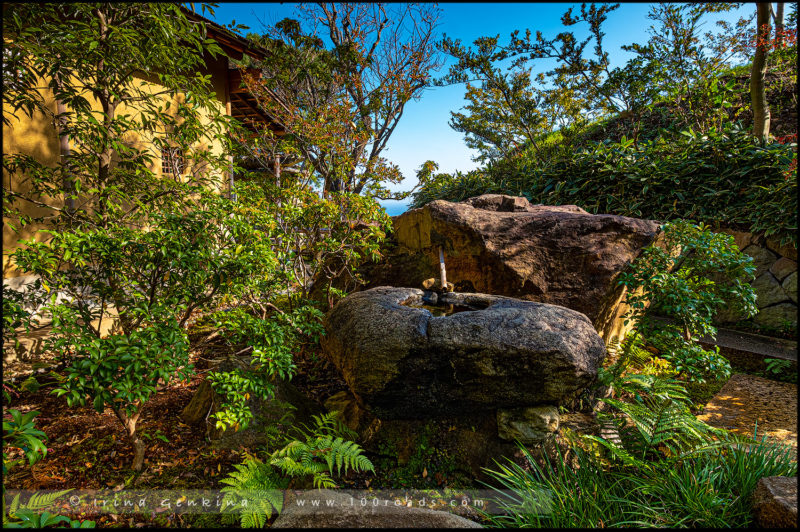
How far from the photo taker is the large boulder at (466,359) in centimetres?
284

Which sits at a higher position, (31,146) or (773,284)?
(31,146)

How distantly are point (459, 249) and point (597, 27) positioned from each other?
7670 millimetres

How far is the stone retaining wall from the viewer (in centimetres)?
522

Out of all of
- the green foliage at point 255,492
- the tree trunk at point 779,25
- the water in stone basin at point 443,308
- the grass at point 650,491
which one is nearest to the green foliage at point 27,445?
the green foliage at point 255,492

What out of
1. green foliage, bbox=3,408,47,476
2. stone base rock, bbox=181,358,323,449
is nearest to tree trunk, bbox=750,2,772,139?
stone base rock, bbox=181,358,323,449

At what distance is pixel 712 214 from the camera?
19.9 feet

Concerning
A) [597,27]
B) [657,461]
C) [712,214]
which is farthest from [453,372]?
[597,27]

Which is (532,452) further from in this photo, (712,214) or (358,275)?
(712,214)

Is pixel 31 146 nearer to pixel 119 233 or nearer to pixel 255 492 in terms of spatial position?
pixel 119 233

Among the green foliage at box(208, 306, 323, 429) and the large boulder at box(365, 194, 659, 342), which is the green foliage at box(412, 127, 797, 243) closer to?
the large boulder at box(365, 194, 659, 342)

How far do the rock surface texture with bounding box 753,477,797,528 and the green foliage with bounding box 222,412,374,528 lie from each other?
2.35 metres

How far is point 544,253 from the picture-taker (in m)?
4.60

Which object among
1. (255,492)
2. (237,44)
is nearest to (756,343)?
(255,492)

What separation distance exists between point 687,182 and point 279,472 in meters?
7.97
